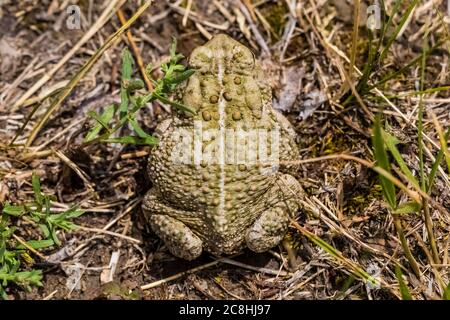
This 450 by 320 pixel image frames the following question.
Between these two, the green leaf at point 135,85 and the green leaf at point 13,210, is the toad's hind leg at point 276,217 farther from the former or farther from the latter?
the green leaf at point 13,210

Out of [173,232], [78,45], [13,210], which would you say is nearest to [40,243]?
[13,210]

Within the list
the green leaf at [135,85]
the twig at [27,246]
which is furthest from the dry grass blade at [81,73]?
the twig at [27,246]

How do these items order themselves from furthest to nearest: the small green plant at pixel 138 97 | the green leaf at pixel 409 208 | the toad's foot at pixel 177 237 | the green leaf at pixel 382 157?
the toad's foot at pixel 177 237 < the small green plant at pixel 138 97 < the green leaf at pixel 409 208 < the green leaf at pixel 382 157

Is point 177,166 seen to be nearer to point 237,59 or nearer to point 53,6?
point 237,59

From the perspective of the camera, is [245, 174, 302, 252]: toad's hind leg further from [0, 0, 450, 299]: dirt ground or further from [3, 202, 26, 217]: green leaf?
[3, 202, 26, 217]: green leaf

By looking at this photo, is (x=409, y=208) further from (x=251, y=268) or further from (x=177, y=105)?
(x=177, y=105)
